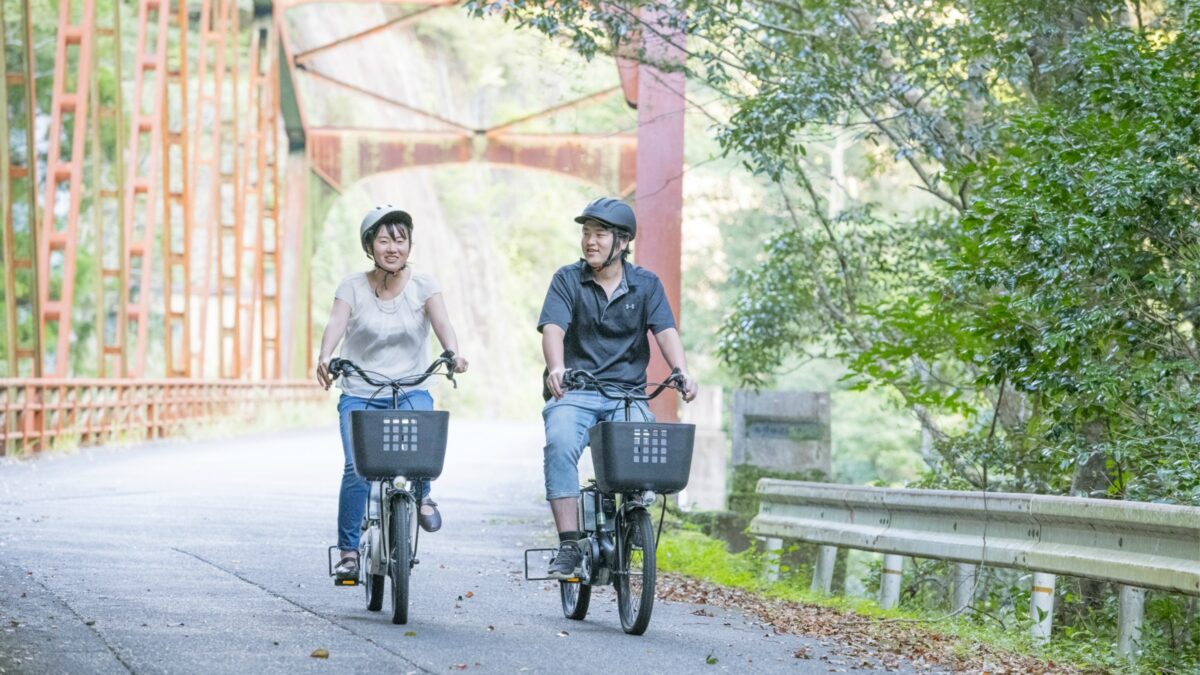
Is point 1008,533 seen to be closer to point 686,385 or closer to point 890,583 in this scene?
point 890,583

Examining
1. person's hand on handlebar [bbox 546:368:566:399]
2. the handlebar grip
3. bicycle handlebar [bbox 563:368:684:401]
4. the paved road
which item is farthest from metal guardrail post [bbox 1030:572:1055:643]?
the handlebar grip

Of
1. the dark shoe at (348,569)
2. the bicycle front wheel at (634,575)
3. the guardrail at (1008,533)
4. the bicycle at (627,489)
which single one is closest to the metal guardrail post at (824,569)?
the guardrail at (1008,533)

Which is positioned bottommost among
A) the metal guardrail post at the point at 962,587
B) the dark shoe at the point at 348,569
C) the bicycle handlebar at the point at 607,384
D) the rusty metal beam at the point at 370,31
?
the metal guardrail post at the point at 962,587

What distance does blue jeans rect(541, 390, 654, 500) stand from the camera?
249 inches

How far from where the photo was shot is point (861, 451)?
30031 millimetres

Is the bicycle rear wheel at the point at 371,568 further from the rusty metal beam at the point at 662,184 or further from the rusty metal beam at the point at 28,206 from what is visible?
the rusty metal beam at the point at 28,206

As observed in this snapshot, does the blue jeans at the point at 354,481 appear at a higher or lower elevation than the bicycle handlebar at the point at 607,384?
lower

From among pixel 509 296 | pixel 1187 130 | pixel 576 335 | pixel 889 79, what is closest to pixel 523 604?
pixel 576 335

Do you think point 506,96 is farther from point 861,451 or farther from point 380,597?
point 380,597

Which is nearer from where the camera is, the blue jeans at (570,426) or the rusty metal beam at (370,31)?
the blue jeans at (570,426)

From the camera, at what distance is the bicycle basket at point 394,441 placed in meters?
6.03

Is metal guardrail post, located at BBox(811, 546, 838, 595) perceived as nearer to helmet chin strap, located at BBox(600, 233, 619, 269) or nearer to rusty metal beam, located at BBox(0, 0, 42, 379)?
helmet chin strap, located at BBox(600, 233, 619, 269)

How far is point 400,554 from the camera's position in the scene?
605 cm

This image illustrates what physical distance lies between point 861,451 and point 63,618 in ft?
81.8
